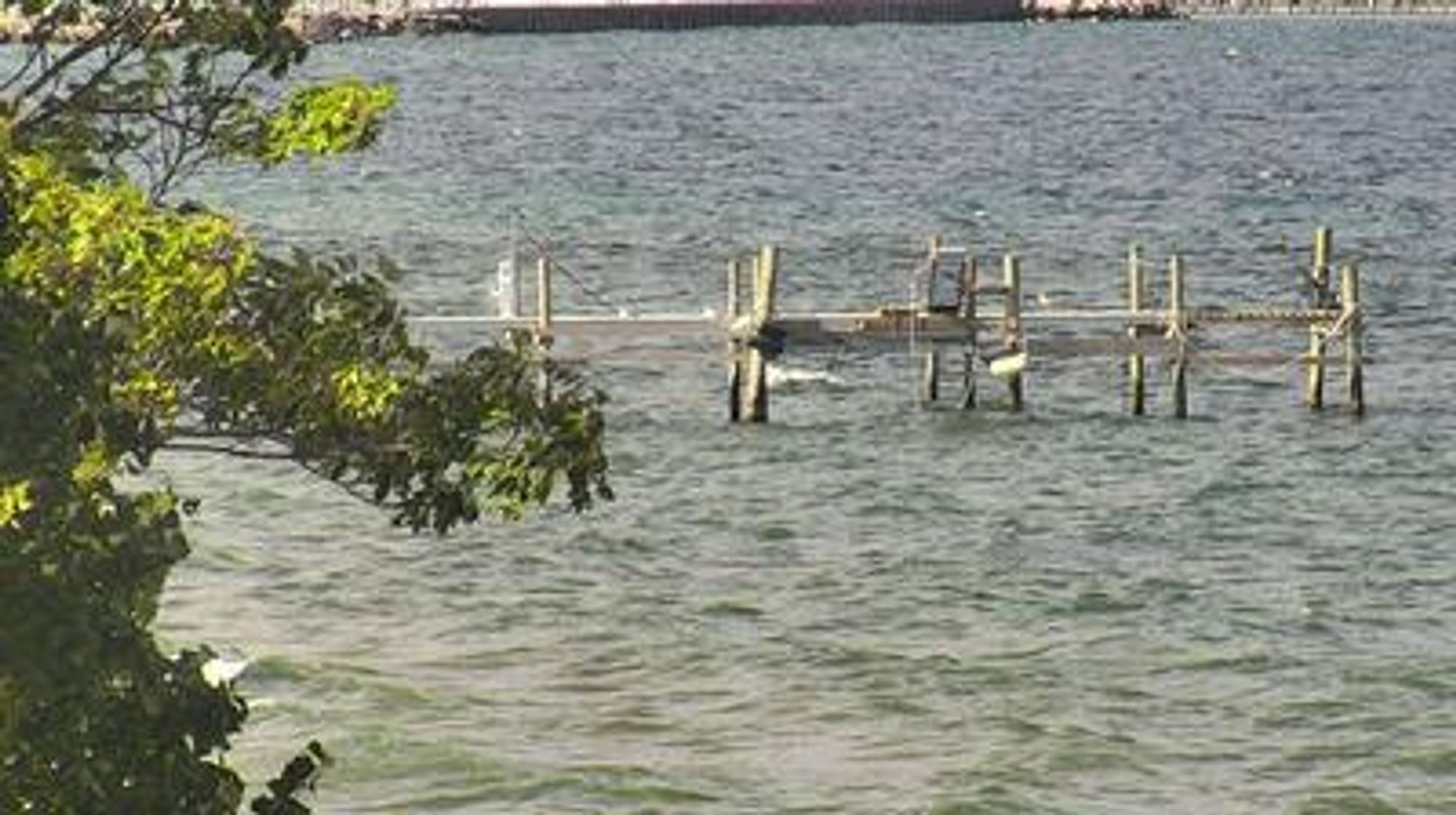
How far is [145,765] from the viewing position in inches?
387

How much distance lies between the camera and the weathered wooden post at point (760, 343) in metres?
45.0

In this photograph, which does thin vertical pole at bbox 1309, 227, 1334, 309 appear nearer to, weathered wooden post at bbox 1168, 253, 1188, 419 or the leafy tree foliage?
weathered wooden post at bbox 1168, 253, 1188, 419

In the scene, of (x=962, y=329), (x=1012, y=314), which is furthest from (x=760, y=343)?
(x=1012, y=314)

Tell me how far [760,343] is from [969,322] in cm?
318

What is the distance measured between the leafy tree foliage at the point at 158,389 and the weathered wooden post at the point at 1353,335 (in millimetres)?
35104

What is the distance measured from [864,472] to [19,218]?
33.3m

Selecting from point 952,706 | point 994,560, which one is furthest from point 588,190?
point 952,706

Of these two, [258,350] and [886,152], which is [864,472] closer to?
[258,350]

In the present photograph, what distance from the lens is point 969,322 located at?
4581 centimetres

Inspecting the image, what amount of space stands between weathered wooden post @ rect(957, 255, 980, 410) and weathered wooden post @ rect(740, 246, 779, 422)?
9.30 feet

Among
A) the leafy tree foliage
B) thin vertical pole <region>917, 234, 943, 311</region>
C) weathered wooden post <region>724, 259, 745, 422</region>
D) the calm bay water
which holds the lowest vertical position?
the calm bay water

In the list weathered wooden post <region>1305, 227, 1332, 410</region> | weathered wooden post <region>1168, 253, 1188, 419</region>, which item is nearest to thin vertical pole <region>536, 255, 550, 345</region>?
weathered wooden post <region>1168, 253, 1188, 419</region>

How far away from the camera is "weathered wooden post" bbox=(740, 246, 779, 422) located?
45.0m

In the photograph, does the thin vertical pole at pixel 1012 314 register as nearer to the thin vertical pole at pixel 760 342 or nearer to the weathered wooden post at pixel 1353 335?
the thin vertical pole at pixel 760 342
